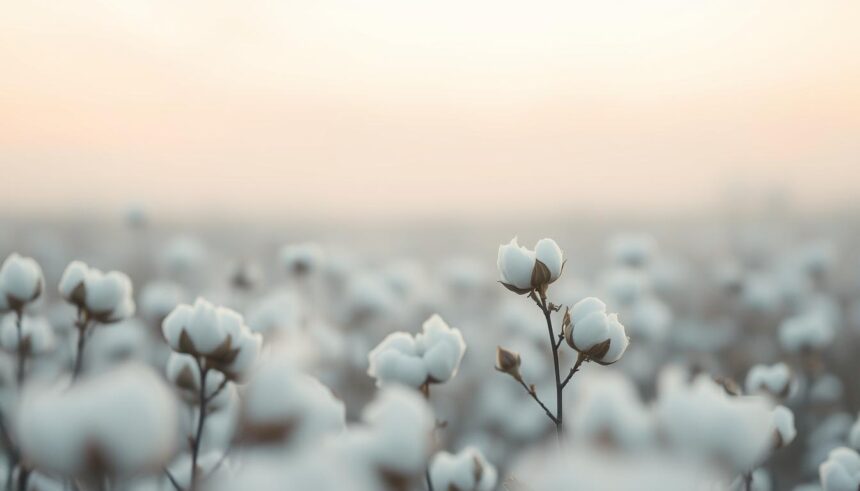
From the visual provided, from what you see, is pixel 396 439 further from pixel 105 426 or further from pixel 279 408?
pixel 105 426

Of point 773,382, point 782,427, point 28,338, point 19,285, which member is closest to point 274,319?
point 28,338

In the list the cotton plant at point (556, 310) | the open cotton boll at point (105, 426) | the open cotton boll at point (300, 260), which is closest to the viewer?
the open cotton boll at point (105, 426)

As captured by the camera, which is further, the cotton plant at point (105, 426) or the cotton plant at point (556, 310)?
the cotton plant at point (556, 310)

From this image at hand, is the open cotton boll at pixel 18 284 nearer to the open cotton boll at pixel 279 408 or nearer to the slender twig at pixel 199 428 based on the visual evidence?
the slender twig at pixel 199 428

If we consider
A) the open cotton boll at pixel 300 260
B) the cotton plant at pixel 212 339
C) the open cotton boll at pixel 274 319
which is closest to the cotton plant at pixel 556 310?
the cotton plant at pixel 212 339

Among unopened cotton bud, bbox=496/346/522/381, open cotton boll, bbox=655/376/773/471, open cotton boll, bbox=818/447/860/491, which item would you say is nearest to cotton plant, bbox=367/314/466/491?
unopened cotton bud, bbox=496/346/522/381

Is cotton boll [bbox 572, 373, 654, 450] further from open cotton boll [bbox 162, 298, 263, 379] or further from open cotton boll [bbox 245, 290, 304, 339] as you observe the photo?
open cotton boll [bbox 245, 290, 304, 339]
